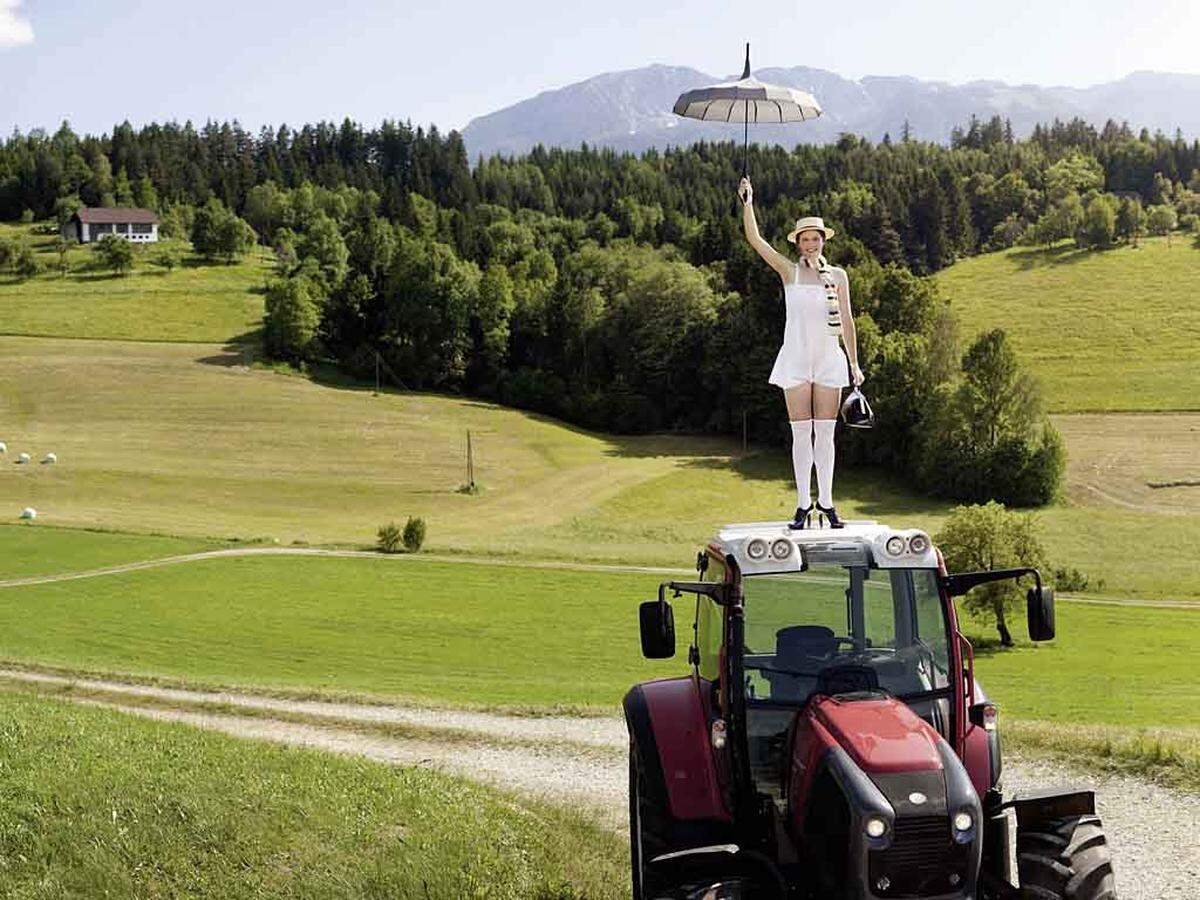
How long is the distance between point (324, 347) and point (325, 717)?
92.5 m

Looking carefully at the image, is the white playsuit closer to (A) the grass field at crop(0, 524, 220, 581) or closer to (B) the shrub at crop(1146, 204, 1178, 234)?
(A) the grass field at crop(0, 524, 220, 581)

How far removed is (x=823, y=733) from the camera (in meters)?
8.18

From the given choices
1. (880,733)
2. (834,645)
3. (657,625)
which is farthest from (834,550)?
(880,733)

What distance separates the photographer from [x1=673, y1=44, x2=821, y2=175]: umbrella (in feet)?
40.9

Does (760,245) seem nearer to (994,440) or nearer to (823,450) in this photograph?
(823,450)

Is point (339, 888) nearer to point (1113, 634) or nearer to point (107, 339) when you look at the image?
point (1113, 634)

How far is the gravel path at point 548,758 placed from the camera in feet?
41.5

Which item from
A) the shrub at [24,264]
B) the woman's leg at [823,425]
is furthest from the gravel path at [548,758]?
the shrub at [24,264]

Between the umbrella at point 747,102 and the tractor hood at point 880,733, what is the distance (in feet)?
20.8

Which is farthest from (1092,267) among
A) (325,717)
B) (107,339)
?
(325,717)

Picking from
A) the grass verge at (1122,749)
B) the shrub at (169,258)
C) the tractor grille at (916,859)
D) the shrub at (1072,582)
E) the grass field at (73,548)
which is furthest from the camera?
the shrub at (169,258)

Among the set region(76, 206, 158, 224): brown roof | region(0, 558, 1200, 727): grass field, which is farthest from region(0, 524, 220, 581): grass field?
region(76, 206, 158, 224): brown roof

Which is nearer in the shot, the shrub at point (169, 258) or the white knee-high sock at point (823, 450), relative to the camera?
the white knee-high sock at point (823, 450)

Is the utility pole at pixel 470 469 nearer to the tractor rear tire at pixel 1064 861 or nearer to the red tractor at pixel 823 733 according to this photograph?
the red tractor at pixel 823 733
